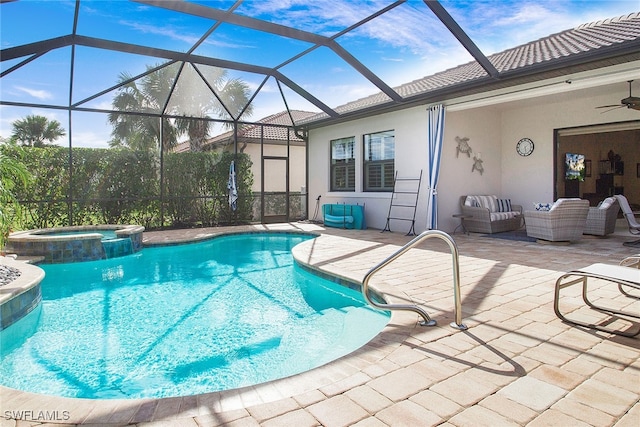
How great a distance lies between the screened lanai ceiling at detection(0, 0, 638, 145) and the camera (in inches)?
248

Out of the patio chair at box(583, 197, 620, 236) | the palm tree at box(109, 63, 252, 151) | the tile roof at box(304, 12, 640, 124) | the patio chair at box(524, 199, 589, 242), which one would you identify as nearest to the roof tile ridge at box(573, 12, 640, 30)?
the tile roof at box(304, 12, 640, 124)

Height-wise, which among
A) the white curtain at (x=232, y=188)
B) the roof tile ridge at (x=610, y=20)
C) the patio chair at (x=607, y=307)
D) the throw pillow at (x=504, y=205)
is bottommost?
the patio chair at (x=607, y=307)

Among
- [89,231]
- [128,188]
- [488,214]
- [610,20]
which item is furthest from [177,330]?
[610,20]

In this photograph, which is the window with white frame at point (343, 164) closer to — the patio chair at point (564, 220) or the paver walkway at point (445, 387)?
the patio chair at point (564, 220)

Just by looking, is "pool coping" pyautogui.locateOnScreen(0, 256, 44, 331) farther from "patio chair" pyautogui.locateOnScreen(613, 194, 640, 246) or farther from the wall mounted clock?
the wall mounted clock

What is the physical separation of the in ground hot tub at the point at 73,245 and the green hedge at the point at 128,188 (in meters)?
1.49

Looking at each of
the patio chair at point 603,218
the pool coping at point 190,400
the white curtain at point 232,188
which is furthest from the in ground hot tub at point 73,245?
the patio chair at point 603,218

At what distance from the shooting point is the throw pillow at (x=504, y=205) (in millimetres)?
9891

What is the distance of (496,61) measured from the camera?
8.46 meters

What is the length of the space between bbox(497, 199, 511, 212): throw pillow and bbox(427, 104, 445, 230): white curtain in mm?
2287

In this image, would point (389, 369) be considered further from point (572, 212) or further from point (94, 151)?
point (94, 151)

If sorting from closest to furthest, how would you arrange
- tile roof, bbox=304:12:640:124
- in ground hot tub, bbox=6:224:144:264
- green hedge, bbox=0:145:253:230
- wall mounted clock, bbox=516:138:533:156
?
1. tile roof, bbox=304:12:640:124
2. in ground hot tub, bbox=6:224:144:264
3. green hedge, bbox=0:145:253:230
4. wall mounted clock, bbox=516:138:533:156

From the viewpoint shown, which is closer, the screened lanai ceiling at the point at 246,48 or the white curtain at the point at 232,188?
the screened lanai ceiling at the point at 246,48

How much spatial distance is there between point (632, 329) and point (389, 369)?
2.16m
